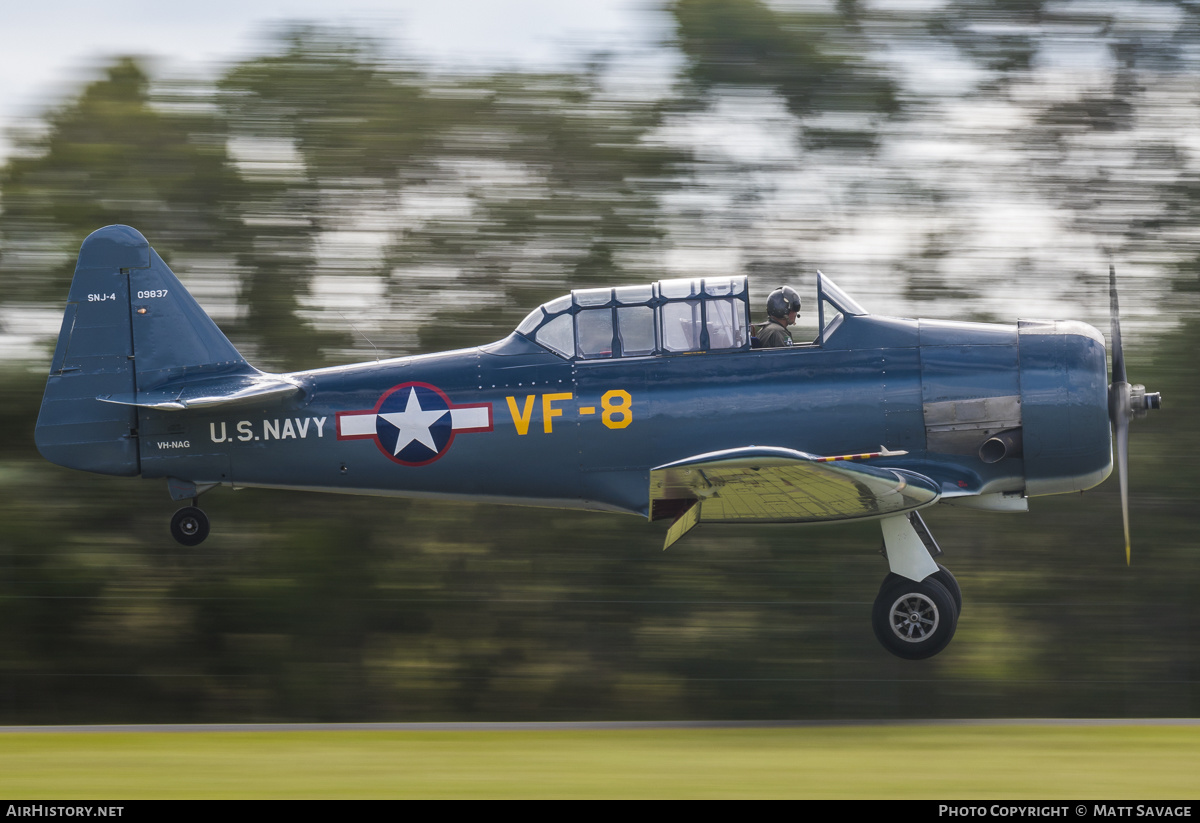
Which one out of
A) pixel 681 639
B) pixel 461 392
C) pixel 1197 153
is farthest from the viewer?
pixel 1197 153

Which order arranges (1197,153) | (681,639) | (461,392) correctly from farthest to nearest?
(1197,153) < (681,639) < (461,392)

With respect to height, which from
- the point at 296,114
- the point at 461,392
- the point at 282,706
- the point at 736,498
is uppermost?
the point at 296,114

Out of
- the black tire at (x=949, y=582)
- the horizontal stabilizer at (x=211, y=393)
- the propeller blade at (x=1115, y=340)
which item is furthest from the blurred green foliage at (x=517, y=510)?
the propeller blade at (x=1115, y=340)

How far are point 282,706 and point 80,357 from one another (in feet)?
20.4

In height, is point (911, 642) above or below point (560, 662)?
above

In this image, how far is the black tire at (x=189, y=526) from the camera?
28.9 feet

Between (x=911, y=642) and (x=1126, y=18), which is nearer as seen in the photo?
(x=911, y=642)

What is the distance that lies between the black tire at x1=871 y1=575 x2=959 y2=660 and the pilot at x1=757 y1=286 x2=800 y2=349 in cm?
203

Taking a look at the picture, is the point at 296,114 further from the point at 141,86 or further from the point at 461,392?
the point at 461,392

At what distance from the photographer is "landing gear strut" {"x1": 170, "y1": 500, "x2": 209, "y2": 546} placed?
28.9 ft

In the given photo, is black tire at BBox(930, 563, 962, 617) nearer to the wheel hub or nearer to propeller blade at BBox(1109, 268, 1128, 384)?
the wheel hub

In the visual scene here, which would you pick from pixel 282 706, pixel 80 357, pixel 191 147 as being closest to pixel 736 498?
pixel 80 357

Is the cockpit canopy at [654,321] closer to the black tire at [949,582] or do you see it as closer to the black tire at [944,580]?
the black tire at [944,580]

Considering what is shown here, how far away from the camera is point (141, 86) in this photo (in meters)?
14.6
